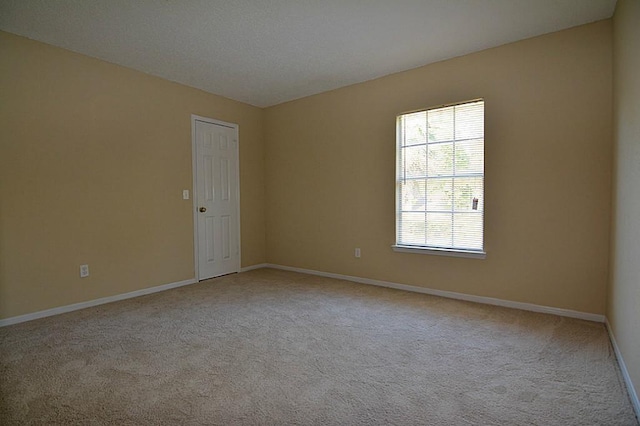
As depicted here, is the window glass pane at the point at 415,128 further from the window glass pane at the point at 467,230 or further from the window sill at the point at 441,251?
the window sill at the point at 441,251

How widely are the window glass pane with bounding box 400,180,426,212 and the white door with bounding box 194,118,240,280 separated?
2.50 m

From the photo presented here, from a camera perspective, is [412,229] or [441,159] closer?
[441,159]

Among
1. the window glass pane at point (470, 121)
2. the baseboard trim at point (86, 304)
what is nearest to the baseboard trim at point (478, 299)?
the window glass pane at point (470, 121)

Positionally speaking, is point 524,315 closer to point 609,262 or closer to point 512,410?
point 609,262

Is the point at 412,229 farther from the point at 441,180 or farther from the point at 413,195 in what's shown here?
the point at 441,180

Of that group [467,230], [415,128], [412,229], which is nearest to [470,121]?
[415,128]

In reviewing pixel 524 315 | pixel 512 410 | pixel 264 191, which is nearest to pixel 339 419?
pixel 512 410

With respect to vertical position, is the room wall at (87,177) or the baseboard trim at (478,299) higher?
the room wall at (87,177)

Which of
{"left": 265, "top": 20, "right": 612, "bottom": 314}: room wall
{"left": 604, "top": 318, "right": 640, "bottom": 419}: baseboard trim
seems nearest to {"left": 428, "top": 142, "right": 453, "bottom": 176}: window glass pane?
{"left": 265, "top": 20, "right": 612, "bottom": 314}: room wall

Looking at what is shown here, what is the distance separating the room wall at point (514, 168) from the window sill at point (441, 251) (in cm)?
7

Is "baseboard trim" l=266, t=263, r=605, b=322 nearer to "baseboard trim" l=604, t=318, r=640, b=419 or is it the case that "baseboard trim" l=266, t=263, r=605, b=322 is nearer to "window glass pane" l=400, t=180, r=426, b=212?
"baseboard trim" l=604, t=318, r=640, b=419

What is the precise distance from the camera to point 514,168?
3.31m

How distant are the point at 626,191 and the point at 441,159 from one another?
1718 mm

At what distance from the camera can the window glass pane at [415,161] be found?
3.91m
